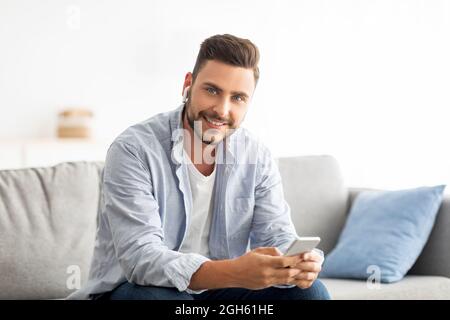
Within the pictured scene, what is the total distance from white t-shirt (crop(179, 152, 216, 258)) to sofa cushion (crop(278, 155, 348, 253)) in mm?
924

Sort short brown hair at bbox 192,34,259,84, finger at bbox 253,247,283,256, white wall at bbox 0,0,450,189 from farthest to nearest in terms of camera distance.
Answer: white wall at bbox 0,0,450,189, short brown hair at bbox 192,34,259,84, finger at bbox 253,247,283,256

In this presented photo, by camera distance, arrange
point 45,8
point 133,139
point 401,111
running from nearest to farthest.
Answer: point 133,139, point 45,8, point 401,111

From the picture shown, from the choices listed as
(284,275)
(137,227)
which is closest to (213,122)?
(137,227)

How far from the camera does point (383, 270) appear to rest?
2.36 metres

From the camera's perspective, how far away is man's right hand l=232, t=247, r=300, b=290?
55.9 inches

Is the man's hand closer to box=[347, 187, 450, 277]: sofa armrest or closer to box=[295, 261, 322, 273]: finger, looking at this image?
box=[295, 261, 322, 273]: finger

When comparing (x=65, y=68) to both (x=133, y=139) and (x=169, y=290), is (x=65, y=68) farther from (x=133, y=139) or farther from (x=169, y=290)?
(x=169, y=290)

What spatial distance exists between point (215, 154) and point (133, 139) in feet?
0.73

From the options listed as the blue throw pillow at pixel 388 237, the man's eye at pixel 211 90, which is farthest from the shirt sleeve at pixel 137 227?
the blue throw pillow at pixel 388 237

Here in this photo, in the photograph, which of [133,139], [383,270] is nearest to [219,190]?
[133,139]

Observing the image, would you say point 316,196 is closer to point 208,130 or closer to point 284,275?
point 208,130

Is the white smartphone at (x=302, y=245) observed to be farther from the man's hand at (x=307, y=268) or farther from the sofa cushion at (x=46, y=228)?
the sofa cushion at (x=46, y=228)

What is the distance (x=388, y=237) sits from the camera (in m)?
2.43

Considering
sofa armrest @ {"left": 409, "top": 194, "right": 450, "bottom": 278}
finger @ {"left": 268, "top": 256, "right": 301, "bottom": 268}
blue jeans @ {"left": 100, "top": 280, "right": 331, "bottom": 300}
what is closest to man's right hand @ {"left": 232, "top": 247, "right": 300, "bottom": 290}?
finger @ {"left": 268, "top": 256, "right": 301, "bottom": 268}
